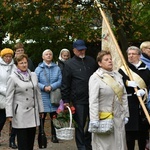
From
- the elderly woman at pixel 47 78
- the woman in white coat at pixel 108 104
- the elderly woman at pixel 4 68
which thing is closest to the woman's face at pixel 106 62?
the woman in white coat at pixel 108 104

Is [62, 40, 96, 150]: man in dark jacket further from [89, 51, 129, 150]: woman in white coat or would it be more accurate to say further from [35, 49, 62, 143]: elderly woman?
[35, 49, 62, 143]: elderly woman

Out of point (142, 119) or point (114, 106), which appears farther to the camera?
point (142, 119)

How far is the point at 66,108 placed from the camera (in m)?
8.46

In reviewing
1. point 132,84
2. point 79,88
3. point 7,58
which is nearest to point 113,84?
point 132,84

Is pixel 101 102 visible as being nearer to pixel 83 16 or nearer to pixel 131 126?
pixel 131 126

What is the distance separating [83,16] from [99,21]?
3.99 feet

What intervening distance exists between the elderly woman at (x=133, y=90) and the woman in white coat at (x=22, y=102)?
5.01ft

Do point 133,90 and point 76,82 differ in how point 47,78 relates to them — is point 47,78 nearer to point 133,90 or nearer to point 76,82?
point 76,82

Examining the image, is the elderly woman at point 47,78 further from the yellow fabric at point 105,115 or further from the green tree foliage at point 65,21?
the yellow fabric at point 105,115

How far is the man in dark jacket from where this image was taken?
8.39 meters

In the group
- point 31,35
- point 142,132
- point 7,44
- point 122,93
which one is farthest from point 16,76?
point 7,44

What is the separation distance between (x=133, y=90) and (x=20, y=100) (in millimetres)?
1840

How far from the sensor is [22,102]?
7.67m

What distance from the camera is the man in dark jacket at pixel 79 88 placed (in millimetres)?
8391
